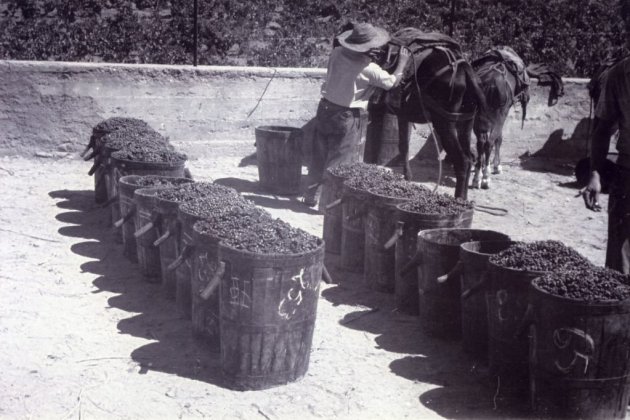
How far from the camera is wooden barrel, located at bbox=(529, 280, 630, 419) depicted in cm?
401

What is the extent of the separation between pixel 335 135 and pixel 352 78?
0.71 metres

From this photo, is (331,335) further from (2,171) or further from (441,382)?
(2,171)

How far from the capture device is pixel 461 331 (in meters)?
5.59

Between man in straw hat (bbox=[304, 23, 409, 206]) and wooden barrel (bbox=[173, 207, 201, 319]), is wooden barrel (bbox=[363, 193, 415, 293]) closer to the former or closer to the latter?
wooden barrel (bbox=[173, 207, 201, 319])

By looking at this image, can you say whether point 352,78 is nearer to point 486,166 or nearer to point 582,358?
point 486,166

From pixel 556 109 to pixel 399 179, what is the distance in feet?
23.3

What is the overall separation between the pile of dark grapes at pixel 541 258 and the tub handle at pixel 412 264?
0.82 meters

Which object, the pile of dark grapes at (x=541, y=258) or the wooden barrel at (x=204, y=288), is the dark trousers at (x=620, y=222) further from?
the wooden barrel at (x=204, y=288)

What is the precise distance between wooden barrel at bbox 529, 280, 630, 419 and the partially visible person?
4.68 feet

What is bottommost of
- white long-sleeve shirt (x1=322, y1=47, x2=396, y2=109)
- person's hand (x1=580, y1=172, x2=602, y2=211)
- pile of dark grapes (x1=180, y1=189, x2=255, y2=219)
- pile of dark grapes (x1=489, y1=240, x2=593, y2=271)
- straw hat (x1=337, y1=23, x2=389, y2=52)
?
pile of dark grapes (x1=489, y1=240, x2=593, y2=271)

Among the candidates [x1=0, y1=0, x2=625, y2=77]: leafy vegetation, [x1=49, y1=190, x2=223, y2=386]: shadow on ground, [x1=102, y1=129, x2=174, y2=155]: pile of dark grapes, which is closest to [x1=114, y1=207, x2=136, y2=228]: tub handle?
[x1=49, y1=190, x2=223, y2=386]: shadow on ground

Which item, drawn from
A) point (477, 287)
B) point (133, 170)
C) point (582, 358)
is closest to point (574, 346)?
point (582, 358)

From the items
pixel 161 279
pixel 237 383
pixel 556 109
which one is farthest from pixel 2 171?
pixel 556 109

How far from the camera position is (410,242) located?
6039 mm
